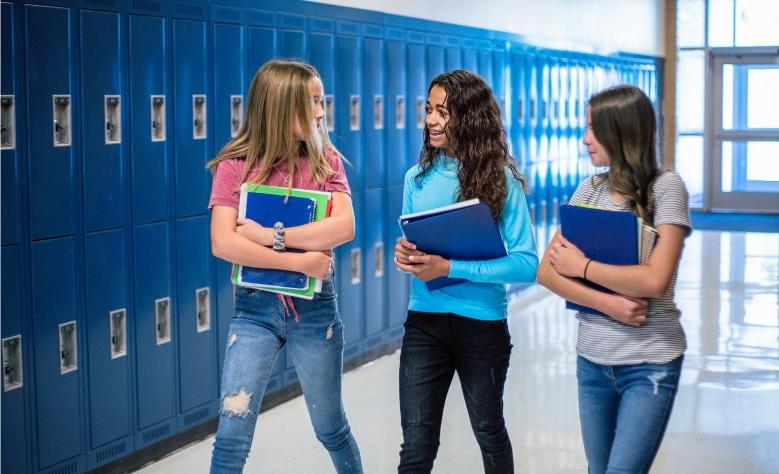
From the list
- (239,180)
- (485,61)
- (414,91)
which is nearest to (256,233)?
(239,180)

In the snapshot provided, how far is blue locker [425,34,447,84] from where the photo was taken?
6.75 m

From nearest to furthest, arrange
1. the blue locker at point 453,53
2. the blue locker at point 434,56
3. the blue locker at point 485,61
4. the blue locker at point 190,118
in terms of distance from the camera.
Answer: the blue locker at point 190,118 → the blue locker at point 434,56 → the blue locker at point 453,53 → the blue locker at point 485,61

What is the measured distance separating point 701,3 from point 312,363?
Result: 1262cm

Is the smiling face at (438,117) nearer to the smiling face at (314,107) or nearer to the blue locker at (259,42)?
the smiling face at (314,107)

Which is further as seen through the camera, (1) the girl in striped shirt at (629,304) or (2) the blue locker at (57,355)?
(2) the blue locker at (57,355)

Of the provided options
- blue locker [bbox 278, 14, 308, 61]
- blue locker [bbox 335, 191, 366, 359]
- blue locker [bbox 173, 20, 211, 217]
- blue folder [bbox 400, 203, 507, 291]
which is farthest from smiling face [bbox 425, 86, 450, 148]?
blue locker [bbox 335, 191, 366, 359]

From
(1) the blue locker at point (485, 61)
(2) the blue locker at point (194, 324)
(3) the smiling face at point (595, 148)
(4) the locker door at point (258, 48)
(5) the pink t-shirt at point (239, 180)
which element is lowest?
(2) the blue locker at point (194, 324)

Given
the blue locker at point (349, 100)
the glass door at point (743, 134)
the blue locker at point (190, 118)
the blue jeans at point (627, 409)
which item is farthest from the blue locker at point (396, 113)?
the glass door at point (743, 134)

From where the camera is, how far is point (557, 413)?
4.96 meters

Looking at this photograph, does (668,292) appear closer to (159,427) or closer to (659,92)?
(159,427)

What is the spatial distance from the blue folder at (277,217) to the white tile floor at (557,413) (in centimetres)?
145

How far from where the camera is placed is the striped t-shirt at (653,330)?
256cm

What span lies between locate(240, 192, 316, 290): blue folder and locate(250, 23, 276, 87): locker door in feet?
6.77

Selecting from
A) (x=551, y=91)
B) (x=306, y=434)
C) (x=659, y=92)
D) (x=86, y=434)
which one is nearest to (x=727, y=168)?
(x=659, y=92)
